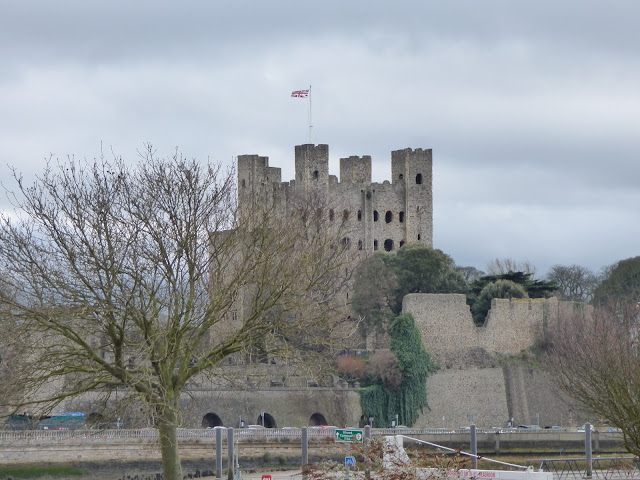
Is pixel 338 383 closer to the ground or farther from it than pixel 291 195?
closer to the ground

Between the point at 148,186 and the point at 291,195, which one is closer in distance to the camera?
the point at 148,186

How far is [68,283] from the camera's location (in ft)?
77.0

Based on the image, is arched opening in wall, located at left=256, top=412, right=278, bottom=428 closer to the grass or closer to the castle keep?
the grass

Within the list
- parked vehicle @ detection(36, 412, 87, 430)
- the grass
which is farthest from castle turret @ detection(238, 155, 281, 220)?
the grass

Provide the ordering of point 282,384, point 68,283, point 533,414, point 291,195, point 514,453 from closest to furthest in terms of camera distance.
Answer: point 68,283 → point 514,453 → point 282,384 → point 533,414 → point 291,195

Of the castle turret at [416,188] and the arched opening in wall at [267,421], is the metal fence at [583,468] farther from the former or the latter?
the castle turret at [416,188]

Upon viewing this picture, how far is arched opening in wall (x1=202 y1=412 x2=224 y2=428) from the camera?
56125 millimetres

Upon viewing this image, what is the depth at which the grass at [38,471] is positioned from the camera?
4125cm

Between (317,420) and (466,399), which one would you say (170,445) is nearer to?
(317,420)

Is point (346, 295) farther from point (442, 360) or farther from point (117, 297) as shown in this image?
point (117, 297)

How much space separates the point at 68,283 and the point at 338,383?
118ft

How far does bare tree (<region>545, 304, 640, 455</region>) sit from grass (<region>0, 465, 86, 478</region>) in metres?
15.7

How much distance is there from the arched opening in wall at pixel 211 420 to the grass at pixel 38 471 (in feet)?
43.6

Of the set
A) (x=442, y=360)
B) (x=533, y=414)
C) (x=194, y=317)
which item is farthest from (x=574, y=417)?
(x=194, y=317)
